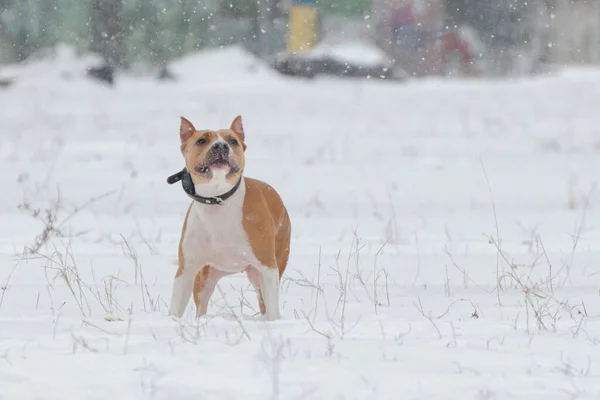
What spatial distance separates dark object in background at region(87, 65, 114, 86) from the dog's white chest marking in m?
26.4

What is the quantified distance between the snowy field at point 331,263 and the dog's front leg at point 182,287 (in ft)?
0.46

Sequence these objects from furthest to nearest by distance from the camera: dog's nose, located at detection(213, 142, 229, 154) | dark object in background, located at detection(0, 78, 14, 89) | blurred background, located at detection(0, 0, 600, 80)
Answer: blurred background, located at detection(0, 0, 600, 80)
dark object in background, located at detection(0, 78, 14, 89)
dog's nose, located at detection(213, 142, 229, 154)

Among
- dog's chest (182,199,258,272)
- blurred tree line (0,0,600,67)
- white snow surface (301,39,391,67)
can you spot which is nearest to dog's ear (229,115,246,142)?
dog's chest (182,199,258,272)

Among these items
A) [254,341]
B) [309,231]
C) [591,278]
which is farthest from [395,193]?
[254,341]

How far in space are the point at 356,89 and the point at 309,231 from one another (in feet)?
66.8

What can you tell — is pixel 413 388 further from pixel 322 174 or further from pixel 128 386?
pixel 322 174

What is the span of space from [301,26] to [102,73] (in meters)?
7.95

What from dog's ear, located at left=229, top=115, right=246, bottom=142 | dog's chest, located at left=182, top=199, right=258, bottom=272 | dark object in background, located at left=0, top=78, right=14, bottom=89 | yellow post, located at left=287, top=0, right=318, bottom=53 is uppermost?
yellow post, located at left=287, top=0, right=318, bottom=53

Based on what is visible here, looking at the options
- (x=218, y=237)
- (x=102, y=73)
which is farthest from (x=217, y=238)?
(x=102, y=73)

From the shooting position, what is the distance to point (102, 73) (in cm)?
3055

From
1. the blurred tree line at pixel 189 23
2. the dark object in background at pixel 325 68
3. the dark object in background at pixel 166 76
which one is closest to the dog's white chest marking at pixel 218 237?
the dark object in background at pixel 166 76

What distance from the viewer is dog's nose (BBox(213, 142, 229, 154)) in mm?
4141

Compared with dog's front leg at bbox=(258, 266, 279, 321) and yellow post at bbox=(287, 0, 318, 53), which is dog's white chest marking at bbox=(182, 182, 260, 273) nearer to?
dog's front leg at bbox=(258, 266, 279, 321)

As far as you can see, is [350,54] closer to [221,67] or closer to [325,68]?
[325,68]
